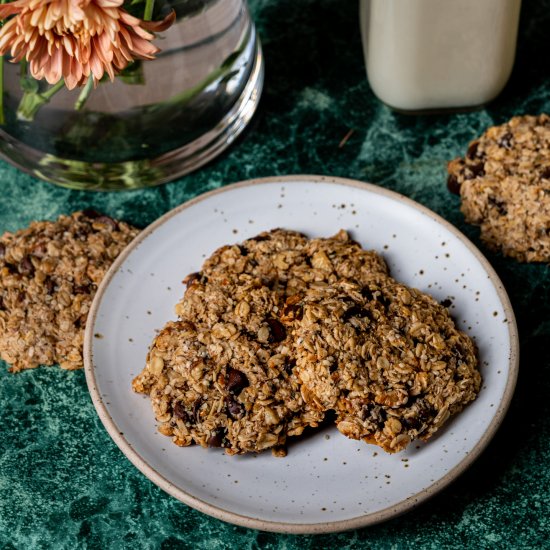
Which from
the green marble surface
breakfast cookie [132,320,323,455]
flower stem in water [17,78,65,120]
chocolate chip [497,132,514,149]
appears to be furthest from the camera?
chocolate chip [497,132,514,149]

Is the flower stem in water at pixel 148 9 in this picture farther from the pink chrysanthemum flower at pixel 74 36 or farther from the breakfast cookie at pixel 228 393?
the breakfast cookie at pixel 228 393

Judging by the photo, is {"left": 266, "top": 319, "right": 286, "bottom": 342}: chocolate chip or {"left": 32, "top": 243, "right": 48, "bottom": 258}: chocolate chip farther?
{"left": 32, "top": 243, "right": 48, "bottom": 258}: chocolate chip

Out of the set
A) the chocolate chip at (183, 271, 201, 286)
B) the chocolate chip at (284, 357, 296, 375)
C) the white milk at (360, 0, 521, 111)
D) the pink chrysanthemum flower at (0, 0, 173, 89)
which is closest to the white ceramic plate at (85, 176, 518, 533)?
the chocolate chip at (183, 271, 201, 286)

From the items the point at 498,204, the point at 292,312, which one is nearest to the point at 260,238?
the point at 292,312

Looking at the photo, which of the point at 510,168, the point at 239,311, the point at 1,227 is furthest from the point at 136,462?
the point at 510,168

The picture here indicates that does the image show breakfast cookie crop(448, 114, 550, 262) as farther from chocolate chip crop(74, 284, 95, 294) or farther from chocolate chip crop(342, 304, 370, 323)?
chocolate chip crop(74, 284, 95, 294)

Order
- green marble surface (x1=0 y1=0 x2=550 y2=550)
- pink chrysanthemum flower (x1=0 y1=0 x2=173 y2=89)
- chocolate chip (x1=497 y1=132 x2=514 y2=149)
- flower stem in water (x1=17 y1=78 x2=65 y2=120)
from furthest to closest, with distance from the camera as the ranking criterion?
chocolate chip (x1=497 y1=132 x2=514 y2=149)
flower stem in water (x1=17 y1=78 x2=65 y2=120)
green marble surface (x1=0 y1=0 x2=550 y2=550)
pink chrysanthemum flower (x1=0 y1=0 x2=173 y2=89)
